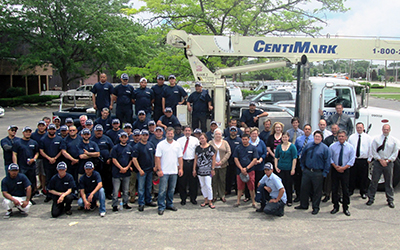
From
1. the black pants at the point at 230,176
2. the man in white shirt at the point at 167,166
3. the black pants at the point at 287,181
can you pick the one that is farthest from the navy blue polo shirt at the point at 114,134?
the black pants at the point at 287,181

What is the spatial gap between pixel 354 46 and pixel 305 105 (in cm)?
229

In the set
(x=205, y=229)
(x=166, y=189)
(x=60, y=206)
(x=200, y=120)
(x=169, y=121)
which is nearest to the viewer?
(x=205, y=229)

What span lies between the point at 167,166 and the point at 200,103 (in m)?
2.63

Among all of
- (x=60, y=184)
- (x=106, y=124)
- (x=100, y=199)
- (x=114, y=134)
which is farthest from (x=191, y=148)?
(x=60, y=184)

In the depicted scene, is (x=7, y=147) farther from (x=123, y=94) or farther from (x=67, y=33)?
(x=67, y=33)

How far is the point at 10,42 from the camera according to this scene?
32.2 meters

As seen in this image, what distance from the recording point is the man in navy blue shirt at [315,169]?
747 centimetres

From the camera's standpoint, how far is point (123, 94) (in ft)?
32.9

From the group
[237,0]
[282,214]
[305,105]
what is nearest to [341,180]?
[282,214]

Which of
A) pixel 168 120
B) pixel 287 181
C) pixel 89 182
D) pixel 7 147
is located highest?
pixel 168 120

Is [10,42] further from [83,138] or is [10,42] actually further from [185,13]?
[83,138]

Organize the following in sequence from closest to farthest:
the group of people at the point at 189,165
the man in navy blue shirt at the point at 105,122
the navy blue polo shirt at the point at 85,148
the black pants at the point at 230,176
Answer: the group of people at the point at 189,165
the navy blue polo shirt at the point at 85,148
the black pants at the point at 230,176
the man in navy blue shirt at the point at 105,122

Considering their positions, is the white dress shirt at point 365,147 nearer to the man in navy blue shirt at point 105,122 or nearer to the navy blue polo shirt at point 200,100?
the navy blue polo shirt at point 200,100

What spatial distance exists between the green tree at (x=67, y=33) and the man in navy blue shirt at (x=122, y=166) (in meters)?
23.8
